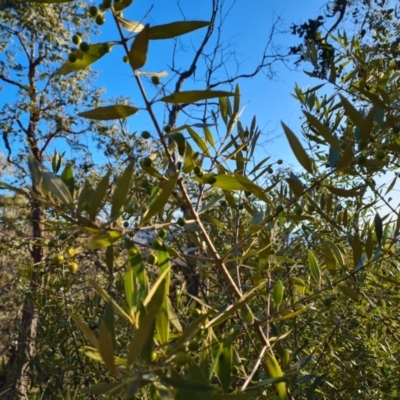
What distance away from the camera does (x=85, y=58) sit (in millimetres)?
579

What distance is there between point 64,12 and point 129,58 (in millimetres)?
9431

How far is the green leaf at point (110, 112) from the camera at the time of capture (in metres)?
0.56

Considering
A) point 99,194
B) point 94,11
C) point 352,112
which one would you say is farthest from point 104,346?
point 352,112

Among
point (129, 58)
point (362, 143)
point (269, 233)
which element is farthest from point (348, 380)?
point (129, 58)

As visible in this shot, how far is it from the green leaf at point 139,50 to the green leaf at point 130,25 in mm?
62

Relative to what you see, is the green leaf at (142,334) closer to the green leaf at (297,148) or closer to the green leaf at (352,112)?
the green leaf at (297,148)

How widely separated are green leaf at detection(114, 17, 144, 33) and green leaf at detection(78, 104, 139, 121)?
0.33 feet

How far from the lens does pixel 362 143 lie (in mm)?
688

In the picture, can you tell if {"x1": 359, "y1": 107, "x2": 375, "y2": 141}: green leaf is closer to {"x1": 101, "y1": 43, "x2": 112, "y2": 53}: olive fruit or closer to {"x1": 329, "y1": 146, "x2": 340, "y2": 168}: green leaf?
{"x1": 329, "y1": 146, "x2": 340, "y2": 168}: green leaf

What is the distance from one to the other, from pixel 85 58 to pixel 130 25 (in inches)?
3.0

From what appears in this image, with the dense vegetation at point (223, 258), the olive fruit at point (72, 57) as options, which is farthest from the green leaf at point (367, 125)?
A: the olive fruit at point (72, 57)

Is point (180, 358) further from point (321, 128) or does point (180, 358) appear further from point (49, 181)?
point (321, 128)

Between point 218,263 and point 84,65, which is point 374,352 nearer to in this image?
point 218,263

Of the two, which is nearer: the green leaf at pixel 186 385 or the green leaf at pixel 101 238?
the green leaf at pixel 186 385
